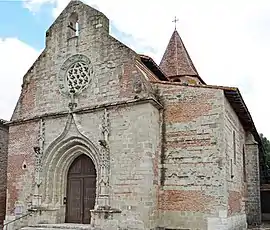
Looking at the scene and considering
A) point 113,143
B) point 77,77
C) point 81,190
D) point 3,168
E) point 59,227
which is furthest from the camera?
point 3,168

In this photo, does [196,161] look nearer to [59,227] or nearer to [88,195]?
[88,195]

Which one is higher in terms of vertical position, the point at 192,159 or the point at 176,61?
the point at 176,61

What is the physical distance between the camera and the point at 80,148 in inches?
543

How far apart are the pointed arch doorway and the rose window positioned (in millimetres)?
2595

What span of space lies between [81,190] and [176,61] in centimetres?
1110

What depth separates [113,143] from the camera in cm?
1264

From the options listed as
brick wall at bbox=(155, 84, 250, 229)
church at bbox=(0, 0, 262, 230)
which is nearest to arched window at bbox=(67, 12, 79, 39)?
church at bbox=(0, 0, 262, 230)

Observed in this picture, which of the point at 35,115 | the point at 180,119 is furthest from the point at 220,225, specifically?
the point at 35,115

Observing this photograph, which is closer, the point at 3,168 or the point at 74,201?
the point at 74,201

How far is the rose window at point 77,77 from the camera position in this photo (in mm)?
14094

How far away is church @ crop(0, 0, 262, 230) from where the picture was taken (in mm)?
11844

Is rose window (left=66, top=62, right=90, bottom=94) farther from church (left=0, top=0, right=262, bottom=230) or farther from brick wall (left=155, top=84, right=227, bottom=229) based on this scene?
brick wall (left=155, top=84, right=227, bottom=229)

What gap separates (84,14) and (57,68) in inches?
92.7

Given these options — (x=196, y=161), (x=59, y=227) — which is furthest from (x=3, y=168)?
(x=196, y=161)
